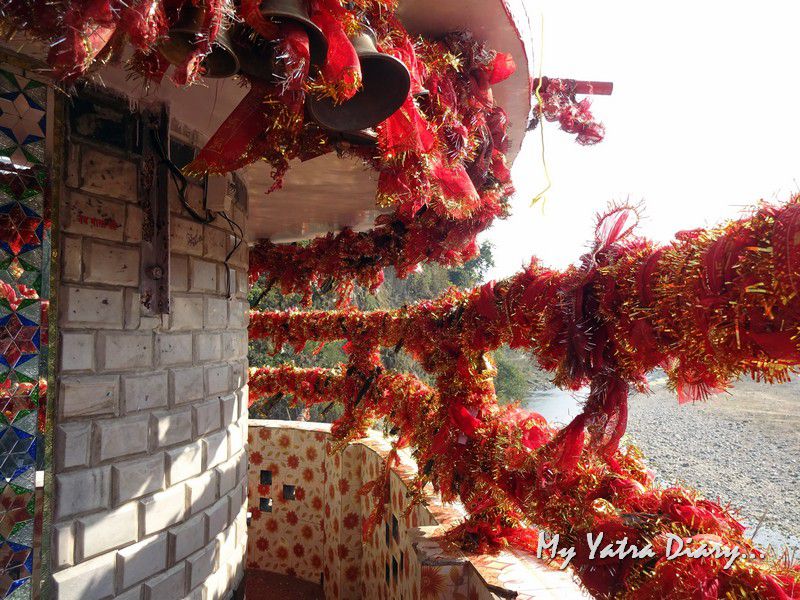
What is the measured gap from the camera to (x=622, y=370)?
58.3 inches

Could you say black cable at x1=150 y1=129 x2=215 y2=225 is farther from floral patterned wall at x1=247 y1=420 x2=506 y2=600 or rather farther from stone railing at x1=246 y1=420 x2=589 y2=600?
floral patterned wall at x1=247 y1=420 x2=506 y2=600

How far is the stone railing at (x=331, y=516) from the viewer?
12.5ft

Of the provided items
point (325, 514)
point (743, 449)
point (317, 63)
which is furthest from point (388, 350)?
point (317, 63)

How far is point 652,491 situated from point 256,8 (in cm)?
190

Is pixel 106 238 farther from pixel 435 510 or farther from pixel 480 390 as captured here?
pixel 435 510

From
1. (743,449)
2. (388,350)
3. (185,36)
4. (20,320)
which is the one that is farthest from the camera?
(388,350)

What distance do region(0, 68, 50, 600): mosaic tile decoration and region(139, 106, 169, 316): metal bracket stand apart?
0.37m

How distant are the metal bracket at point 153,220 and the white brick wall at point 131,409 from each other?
0.03 metres

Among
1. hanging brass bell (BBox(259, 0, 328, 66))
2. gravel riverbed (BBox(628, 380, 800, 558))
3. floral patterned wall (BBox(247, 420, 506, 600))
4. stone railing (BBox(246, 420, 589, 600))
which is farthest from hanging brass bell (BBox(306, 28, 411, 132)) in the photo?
floral patterned wall (BBox(247, 420, 506, 600))

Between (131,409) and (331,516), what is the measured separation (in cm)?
497

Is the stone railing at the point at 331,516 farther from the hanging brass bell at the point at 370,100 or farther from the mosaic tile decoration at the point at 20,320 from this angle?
the hanging brass bell at the point at 370,100

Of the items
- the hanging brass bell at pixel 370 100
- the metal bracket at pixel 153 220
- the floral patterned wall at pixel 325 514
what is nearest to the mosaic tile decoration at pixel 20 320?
the metal bracket at pixel 153 220

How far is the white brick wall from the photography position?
5.16 ft

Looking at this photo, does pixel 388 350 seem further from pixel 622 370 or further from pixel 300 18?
pixel 300 18
